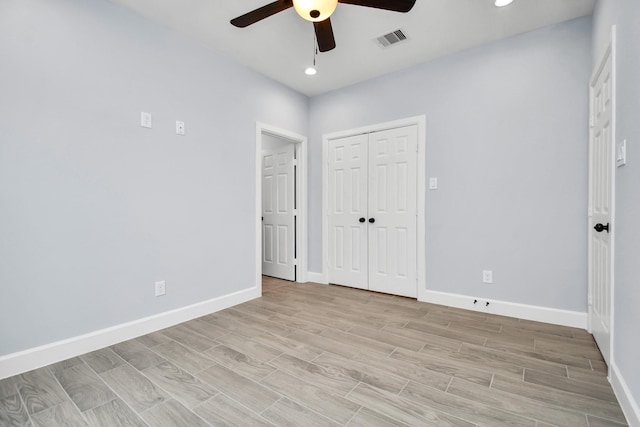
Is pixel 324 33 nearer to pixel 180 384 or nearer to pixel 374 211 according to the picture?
pixel 374 211

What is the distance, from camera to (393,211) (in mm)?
3619

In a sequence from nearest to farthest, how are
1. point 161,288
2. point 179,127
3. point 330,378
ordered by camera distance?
point 330,378, point 161,288, point 179,127

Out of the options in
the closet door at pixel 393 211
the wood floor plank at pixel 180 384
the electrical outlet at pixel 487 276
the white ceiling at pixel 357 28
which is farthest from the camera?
the closet door at pixel 393 211

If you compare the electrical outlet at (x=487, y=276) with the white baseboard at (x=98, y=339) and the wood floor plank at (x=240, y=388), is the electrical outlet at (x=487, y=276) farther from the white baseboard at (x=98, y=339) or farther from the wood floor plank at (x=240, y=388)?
the white baseboard at (x=98, y=339)

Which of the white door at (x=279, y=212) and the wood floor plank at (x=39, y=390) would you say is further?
the white door at (x=279, y=212)

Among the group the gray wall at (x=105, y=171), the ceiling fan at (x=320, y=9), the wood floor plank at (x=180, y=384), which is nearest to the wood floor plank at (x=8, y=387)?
the gray wall at (x=105, y=171)

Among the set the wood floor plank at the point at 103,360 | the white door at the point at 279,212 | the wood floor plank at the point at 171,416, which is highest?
the white door at the point at 279,212

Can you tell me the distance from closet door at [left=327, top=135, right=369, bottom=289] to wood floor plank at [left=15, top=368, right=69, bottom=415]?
2.96 m

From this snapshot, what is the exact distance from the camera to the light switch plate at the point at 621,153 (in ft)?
5.10

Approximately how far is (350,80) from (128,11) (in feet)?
7.87

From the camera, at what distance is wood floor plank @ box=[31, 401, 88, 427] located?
57.9 inches

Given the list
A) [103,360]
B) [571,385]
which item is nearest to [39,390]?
[103,360]

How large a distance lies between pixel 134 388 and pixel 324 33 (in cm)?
264

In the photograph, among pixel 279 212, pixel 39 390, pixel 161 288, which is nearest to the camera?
pixel 39 390
